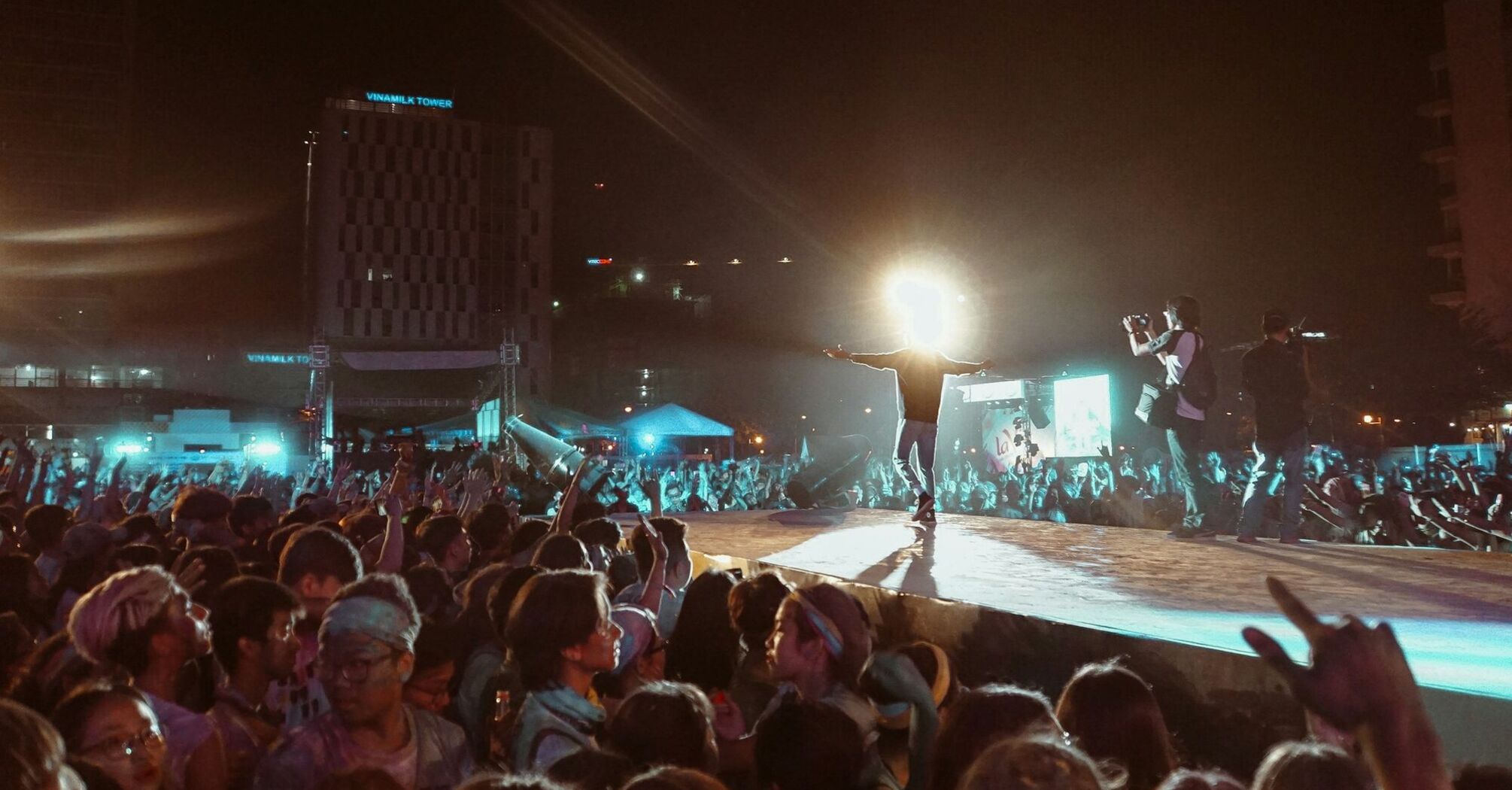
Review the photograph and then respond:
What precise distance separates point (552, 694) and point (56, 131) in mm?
74567

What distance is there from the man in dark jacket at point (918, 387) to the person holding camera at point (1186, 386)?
5.03 ft

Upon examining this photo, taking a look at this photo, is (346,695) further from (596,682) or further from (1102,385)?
(1102,385)

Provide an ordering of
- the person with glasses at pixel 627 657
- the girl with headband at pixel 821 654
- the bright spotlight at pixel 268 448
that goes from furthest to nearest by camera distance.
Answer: the bright spotlight at pixel 268 448
the person with glasses at pixel 627 657
the girl with headband at pixel 821 654

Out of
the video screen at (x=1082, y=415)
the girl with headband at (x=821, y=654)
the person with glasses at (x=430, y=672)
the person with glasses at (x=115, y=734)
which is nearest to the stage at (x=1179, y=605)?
the girl with headband at (x=821, y=654)

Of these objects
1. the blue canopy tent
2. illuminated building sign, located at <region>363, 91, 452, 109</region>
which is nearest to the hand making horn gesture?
the blue canopy tent

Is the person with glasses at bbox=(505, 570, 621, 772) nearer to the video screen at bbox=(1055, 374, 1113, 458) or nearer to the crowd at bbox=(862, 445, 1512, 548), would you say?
the crowd at bbox=(862, 445, 1512, 548)

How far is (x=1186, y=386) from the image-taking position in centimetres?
714

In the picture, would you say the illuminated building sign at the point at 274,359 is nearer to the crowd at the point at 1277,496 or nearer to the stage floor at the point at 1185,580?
the crowd at the point at 1277,496

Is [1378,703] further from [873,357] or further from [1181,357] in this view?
[873,357]

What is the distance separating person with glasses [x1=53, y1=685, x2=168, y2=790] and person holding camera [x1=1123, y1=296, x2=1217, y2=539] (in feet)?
22.2

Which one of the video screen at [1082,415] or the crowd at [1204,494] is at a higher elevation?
the video screen at [1082,415]

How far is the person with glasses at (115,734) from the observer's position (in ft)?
6.58

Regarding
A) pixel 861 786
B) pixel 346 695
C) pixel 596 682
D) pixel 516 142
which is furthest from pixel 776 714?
pixel 516 142

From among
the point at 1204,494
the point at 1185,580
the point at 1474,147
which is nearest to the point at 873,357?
the point at 1204,494
